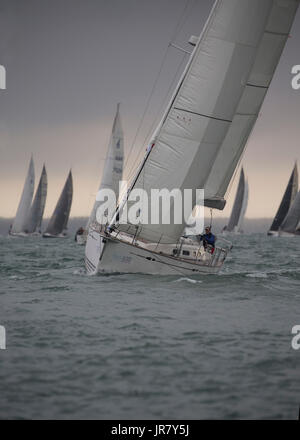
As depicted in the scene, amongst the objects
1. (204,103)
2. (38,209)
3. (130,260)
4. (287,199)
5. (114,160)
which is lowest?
(130,260)

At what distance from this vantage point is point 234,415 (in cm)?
540

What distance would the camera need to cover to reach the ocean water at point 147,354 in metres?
5.62

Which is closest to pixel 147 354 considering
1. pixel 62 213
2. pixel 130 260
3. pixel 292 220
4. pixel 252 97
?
pixel 130 260

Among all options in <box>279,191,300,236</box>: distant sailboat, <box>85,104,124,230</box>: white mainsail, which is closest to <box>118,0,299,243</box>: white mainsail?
<box>85,104,124,230</box>: white mainsail

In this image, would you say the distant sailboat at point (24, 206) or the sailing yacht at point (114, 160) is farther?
the distant sailboat at point (24, 206)

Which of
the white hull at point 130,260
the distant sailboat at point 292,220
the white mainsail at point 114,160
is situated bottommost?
the white hull at point 130,260

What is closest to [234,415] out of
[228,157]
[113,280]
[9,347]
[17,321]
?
[9,347]

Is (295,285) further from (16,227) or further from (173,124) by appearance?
(16,227)

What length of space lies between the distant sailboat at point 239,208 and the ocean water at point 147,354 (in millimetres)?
70800

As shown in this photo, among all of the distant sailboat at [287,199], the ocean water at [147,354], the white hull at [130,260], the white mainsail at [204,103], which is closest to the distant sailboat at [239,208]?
the distant sailboat at [287,199]

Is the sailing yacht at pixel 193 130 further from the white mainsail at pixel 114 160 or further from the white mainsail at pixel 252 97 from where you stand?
the white mainsail at pixel 114 160

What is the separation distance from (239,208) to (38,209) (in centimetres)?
3608

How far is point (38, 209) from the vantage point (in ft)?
234

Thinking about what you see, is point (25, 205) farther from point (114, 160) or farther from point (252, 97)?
point (252, 97)
